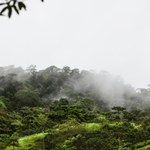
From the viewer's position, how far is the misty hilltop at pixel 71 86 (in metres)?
68.8

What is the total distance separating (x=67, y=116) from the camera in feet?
157

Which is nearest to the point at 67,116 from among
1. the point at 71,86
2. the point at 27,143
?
the point at 27,143

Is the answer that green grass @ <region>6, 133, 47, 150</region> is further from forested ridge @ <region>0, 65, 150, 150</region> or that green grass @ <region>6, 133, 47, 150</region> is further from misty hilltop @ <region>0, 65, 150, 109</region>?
misty hilltop @ <region>0, 65, 150, 109</region>

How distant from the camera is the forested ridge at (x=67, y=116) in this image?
35.5 meters

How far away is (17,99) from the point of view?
6119 centimetres

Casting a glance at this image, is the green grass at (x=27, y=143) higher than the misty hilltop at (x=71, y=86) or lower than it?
lower

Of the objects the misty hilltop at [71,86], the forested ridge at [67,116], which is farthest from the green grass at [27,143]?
the misty hilltop at [71,86]

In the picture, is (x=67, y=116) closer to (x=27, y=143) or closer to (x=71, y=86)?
(x=27, y=143)

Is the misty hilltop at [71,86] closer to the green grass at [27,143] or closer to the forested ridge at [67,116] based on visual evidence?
the forested ridge at [67,116]

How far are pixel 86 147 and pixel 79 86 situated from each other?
47176 millimetres

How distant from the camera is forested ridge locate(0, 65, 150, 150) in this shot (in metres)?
35.5

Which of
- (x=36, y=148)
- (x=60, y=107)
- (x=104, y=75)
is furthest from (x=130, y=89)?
(x=36, y=148)

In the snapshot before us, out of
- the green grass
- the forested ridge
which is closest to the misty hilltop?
the forested ridge

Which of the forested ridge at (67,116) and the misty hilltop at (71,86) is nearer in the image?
the forested ridge at (67,116)
